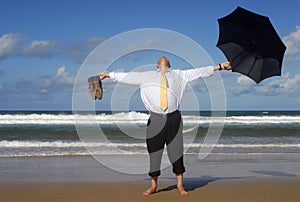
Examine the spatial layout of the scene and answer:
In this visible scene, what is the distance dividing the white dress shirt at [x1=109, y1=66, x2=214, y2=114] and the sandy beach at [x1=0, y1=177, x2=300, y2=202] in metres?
1.33

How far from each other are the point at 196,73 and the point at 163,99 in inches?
24.7

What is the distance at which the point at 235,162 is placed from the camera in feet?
32.8

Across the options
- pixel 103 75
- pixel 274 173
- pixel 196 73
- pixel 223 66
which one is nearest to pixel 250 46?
pixel 223 66

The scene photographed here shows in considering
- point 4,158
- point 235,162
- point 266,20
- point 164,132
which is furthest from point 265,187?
point 4,158

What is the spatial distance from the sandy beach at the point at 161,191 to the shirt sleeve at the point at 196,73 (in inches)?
66.4

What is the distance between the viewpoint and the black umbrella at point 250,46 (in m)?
6.06

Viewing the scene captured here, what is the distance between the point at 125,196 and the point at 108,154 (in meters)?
5.87

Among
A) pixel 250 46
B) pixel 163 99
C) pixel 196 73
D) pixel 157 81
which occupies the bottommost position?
pixel 163 99

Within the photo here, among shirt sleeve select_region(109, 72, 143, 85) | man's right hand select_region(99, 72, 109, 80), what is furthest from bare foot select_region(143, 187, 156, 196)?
man's right hand select_region(99, 72, 109, 80)

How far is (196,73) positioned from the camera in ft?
19.0

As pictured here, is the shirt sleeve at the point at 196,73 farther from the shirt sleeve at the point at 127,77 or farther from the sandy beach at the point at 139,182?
the sandy beach at the point at 139,182

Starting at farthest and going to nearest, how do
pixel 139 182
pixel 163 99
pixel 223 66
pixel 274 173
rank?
1. pixel 274 173
2. pixel 139 182
3. pixel 223 66
4. pixel 163 99

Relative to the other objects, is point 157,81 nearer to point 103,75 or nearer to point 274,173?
point 103,75

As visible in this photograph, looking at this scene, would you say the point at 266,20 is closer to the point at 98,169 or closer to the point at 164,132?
the point at 164,132
